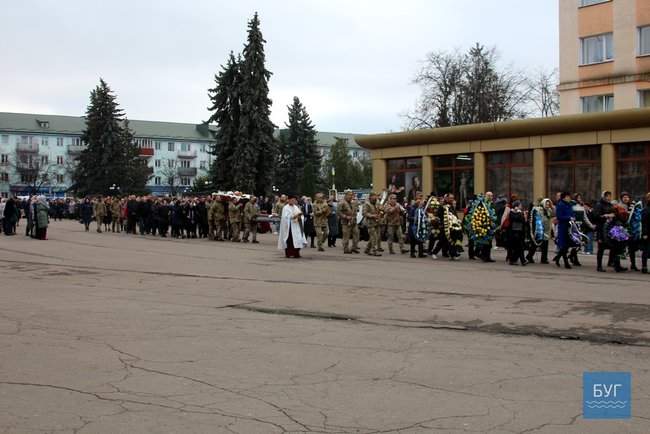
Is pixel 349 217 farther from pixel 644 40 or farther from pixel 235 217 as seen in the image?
pixel 644 40

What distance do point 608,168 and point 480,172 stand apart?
5.82 metres

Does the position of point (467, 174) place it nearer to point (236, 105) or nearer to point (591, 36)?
point (591, 36)

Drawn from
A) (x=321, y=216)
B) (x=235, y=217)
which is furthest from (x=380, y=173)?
(x=321, y=216)

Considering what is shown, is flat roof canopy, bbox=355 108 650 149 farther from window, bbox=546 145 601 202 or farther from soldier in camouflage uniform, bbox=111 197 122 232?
soldier in camouflage uniform, bbox=111 197 122 232

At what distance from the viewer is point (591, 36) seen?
3847 cm

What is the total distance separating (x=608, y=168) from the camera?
2883 centimetres

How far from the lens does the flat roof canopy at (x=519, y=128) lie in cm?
2809

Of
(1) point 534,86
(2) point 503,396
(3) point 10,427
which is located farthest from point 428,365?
(1) point 534,86

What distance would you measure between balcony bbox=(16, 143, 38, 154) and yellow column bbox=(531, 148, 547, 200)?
10416cm

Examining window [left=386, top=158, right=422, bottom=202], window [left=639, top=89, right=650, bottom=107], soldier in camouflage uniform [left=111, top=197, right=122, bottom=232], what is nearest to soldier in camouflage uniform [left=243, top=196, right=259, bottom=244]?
window [left=386, top=158, right=422, bottom=202]

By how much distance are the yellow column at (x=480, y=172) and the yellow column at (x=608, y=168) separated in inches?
214

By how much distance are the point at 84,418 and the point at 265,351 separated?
2.90 meters

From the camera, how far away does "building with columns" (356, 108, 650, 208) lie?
2848cm

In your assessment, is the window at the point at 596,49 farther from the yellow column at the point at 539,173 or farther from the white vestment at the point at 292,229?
the white vestment at the point at 292,229
